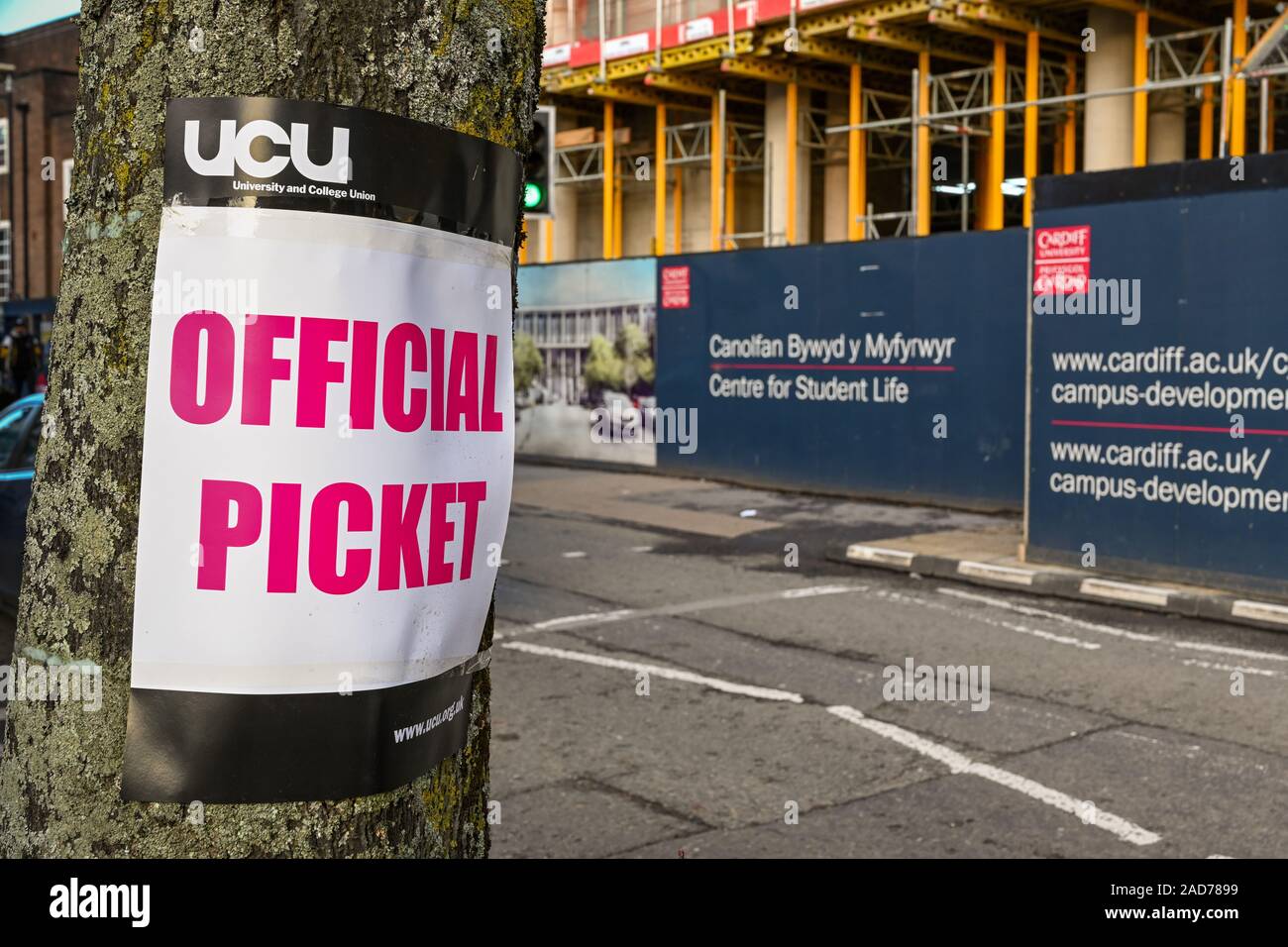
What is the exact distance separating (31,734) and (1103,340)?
1002 centimetres

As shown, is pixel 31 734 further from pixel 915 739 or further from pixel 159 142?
pixel 915 739

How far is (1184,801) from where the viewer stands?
18.9 feet

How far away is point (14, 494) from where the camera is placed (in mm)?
8758

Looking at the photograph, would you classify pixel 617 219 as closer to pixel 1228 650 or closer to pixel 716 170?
pixel 716 170

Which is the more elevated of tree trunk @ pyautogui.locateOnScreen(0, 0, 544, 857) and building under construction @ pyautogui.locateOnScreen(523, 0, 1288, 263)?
building under construction @ pyautogui.locateOnScreen(523, 0, 1288, 263)

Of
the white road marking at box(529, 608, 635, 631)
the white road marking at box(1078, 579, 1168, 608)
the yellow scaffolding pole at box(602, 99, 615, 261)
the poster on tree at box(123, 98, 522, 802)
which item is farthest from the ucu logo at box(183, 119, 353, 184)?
the yellow scaffolding pole at box(602, 99, 615, 261)

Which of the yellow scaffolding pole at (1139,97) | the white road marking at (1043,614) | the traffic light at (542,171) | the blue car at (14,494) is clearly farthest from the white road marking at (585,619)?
the yellow scaffolding pole at (1139,97)

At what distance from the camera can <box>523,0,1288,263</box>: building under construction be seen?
2302 cm

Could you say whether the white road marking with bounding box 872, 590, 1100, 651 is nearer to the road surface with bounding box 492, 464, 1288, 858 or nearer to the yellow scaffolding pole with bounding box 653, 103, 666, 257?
the road surface with bounding box 492, 464, 1288, 858

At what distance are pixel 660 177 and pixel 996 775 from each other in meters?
25.7

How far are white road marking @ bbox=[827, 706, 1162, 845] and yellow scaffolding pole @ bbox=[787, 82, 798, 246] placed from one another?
71.7 ft

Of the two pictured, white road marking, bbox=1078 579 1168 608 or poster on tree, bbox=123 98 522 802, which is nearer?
poster on tree, bbox=123 98 522 802

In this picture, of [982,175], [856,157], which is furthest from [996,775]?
[982,175]
